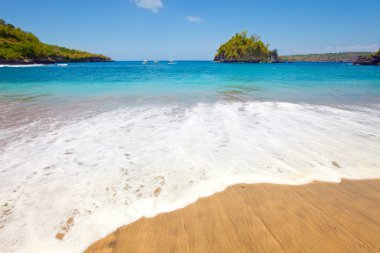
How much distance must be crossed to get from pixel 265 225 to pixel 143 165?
7.95ft

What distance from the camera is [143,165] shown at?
4.20 meters

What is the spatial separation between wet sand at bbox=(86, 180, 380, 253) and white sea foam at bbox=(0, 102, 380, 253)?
0.88 feet

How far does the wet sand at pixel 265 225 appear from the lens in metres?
2.32

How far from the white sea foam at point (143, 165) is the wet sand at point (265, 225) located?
0.88 ft

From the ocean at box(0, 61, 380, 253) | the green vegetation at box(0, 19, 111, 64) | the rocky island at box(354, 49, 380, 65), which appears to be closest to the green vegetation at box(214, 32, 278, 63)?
the rocky island at box(354, 49, 380, 65)

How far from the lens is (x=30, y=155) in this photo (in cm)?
464

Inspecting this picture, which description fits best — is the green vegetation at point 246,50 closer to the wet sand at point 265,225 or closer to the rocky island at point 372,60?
the rocky island at point 372,60

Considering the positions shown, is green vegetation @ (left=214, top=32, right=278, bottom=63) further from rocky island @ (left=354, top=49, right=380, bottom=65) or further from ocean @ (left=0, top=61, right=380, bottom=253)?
ocean @ (left=0, top=61, right=380, bottom=253)

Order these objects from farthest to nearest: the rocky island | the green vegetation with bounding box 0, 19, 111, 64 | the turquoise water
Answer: the rocky island, the green vegetation with bounding box 0, 19, 111, 64, the turquoise water

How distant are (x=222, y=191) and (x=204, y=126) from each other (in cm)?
357

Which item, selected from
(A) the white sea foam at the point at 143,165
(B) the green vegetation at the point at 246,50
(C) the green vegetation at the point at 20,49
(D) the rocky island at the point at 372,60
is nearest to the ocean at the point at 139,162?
(A) the white sea foam at the point at 143,165

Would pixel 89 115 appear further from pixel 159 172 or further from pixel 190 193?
pixel 190 193

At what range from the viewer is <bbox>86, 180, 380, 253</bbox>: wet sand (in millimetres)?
2324

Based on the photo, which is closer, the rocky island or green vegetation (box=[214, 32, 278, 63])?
the rocky island
